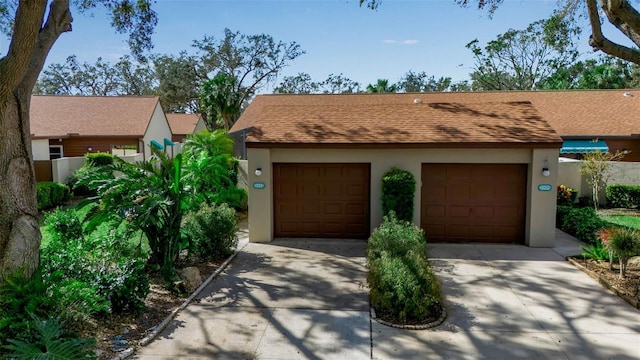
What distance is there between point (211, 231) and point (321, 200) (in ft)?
10.9

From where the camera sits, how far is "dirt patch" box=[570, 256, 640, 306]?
7.37m

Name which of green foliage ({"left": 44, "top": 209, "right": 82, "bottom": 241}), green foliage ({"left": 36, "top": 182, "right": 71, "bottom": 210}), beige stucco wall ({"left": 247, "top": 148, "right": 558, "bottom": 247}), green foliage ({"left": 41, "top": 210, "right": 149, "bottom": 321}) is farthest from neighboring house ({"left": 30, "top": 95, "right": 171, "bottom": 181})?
green foliage ({"left": 41, "top": 210, "right": 149, "bottom": 321})

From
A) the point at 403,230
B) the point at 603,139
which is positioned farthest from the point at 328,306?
the point at 603,139

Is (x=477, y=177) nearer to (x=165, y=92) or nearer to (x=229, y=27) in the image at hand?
(x=229, y=27)

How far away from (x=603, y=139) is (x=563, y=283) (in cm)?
1574

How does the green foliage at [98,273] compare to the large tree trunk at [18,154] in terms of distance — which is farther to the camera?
the large tree trunk at [18,154]

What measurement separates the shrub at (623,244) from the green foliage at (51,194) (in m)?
16.6

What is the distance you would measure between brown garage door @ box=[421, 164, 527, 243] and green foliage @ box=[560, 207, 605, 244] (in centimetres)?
165

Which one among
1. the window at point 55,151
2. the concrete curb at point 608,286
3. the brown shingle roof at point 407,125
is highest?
the brown shingle roof at point 407,125

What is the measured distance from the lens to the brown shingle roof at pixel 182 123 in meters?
41.5

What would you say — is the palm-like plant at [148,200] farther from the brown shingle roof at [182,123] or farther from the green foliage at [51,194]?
the brown shingle roof at [182,123]

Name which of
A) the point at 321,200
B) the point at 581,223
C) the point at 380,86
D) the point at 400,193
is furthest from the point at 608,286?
the point at 380,86

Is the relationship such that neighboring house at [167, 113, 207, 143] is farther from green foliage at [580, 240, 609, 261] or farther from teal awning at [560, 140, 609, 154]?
green foliage at [580, 240, 609, 261]

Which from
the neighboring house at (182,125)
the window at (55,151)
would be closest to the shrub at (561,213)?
the window at (55,151)
